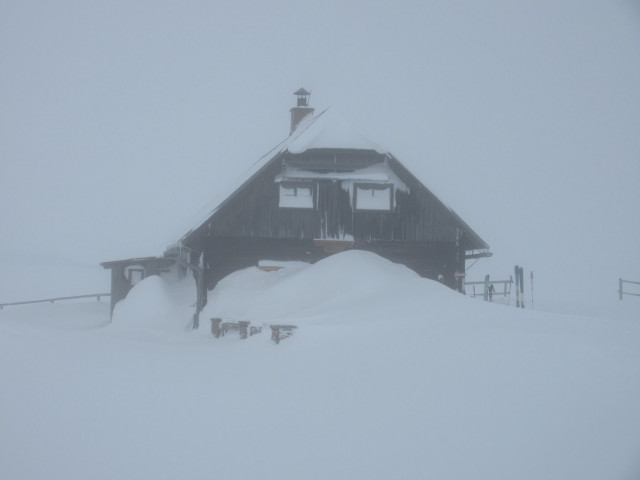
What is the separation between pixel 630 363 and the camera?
7895 millimetres

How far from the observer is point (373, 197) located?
1858 centimetres

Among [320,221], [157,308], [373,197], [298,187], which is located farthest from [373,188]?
[157,308]

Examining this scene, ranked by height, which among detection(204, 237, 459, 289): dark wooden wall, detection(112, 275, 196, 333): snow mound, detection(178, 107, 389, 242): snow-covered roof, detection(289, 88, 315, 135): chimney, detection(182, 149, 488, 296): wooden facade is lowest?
detection(112, 275, 196, 333): snow mound

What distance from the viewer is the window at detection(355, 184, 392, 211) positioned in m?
18.5

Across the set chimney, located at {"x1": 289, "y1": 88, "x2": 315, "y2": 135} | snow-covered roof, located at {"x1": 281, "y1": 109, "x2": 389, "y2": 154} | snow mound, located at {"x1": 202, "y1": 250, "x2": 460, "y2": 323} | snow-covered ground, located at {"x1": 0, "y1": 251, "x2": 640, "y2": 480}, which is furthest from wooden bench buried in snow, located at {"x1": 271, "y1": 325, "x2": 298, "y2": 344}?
chimney, located at {"x1": 289, "y1": 88, "x2": 315, "y2": 135}

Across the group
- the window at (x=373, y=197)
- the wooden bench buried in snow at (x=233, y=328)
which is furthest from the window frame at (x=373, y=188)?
the wooden bench buried in snow at (x=233, y=328)

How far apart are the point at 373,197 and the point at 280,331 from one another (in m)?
9.14

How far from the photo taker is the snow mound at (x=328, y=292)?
1238 cm

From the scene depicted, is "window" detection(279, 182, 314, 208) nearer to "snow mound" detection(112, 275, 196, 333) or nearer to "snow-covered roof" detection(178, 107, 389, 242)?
"snow-covered roof" detection(178, 107, 389, 242)

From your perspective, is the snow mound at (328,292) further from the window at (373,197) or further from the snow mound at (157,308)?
the window at (373,197)

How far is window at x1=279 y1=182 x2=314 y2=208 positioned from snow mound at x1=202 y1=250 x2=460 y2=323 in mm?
2107

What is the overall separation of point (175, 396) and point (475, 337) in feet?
16.1

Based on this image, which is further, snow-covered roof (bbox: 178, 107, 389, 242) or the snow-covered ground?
snow-covered roof (bbox: 178, 107, 389, 242)

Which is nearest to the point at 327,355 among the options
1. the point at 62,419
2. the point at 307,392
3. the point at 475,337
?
the point at 307,392
